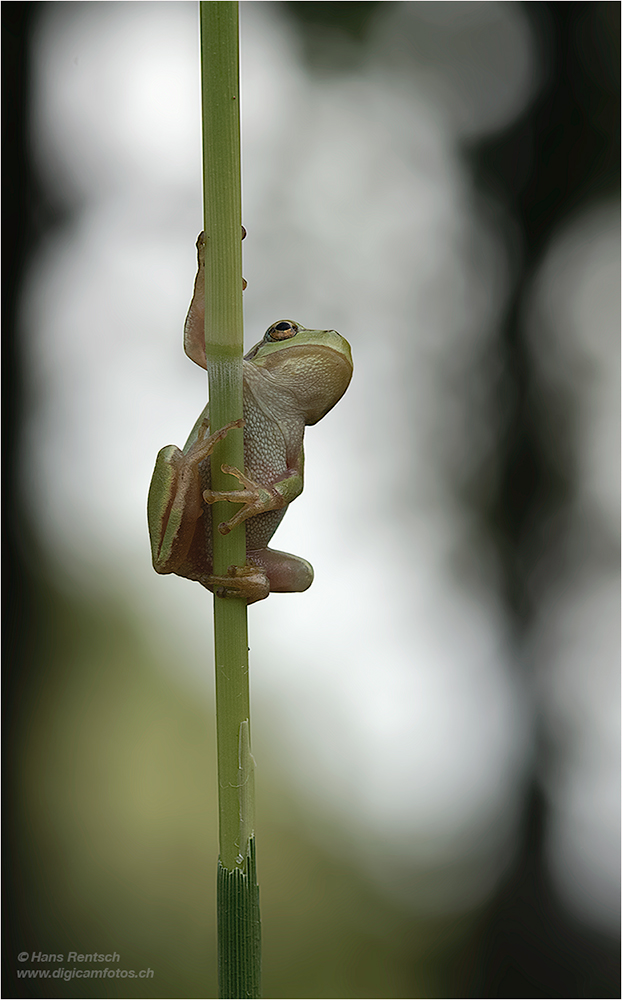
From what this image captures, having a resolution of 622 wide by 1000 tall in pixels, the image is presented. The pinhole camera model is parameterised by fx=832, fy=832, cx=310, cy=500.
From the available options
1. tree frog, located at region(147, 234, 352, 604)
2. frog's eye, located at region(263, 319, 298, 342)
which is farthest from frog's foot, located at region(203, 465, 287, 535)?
frog's eye, located at region(263, 319, 298, 342)

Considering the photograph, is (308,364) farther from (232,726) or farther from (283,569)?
(232,726)

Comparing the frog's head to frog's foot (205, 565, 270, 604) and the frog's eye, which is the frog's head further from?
frog's foot (205, 565, 270, 604)

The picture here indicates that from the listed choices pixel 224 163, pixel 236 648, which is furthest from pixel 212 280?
pixel 236 648

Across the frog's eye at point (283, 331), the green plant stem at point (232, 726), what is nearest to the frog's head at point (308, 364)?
the frog's eye at point (283, 331)

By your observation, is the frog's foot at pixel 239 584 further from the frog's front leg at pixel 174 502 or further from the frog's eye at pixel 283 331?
the frog's eye at pixel 283 331

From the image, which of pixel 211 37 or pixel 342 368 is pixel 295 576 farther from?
pixel 211 37
